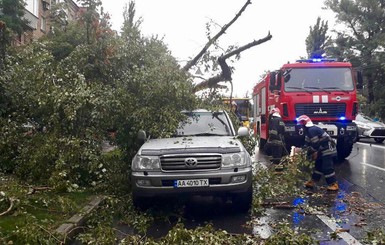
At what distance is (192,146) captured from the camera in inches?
279

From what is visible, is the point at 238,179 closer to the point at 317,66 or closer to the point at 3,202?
the point at 3,202

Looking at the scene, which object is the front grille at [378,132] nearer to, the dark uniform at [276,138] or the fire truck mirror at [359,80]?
the fire truck mirror at [359,80]

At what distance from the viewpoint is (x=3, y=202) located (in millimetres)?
6492

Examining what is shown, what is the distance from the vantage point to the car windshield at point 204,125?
27.4 ft

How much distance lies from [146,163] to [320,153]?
420cm

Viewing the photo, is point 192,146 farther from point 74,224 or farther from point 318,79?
point 318,79

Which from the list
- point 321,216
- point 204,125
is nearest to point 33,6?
point 204,125

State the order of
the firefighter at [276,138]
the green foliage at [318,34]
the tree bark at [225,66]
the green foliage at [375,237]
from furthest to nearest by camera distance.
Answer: the green foliage at [318,34]
the tree bark at [225,66]
the firefighter at [276,138]
the green foliage at [375,237]

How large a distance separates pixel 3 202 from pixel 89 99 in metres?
3.03

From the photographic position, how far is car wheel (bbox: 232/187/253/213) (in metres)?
7.14

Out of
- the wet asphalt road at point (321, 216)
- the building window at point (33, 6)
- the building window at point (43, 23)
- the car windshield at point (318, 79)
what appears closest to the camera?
the wet asphalt road at point (321, 216)

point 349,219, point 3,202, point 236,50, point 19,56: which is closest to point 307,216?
point 349,219

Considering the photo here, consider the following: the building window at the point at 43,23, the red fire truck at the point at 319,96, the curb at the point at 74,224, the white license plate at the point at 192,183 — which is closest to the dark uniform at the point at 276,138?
the red fire truck at the point at 319,96

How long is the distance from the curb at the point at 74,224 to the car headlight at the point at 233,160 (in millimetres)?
2096
